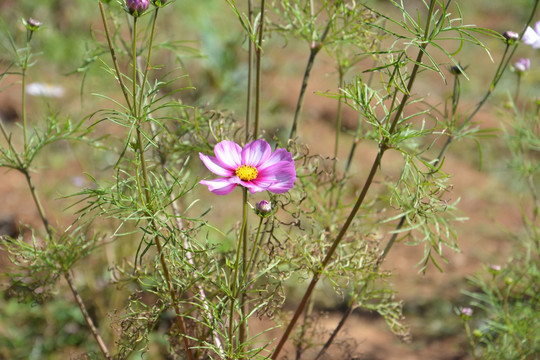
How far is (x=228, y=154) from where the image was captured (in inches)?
37.3

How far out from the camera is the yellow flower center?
2.94 ft

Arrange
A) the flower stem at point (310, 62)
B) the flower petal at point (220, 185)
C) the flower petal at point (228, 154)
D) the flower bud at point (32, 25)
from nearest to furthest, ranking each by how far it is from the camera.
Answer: the flower petal at point (220, 185) → the flower petal at point (228, 154) → the flower bud at point (32, 25) → the flower stem at point (310, 62)

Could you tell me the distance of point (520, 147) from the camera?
5.78 ft

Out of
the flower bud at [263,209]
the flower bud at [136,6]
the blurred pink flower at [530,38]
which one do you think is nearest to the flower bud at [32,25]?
the flower bud at [136,6]

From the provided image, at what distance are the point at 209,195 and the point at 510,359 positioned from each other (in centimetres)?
180

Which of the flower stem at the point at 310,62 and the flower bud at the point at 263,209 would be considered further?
the flower stem at the point at 310,62

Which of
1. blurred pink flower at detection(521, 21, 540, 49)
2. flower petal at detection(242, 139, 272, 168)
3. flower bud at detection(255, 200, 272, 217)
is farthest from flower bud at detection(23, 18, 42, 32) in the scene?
blurred pink flower at detection(521, 21, 540, 49)

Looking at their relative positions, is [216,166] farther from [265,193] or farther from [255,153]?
[265,193]

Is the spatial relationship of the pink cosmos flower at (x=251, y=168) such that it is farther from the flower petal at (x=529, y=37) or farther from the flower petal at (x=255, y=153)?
the flower petal at (x=529, y=37)

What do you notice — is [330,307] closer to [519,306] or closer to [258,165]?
[519,306]

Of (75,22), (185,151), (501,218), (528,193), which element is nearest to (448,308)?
(501,218)

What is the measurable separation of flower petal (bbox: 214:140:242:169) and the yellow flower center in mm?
20

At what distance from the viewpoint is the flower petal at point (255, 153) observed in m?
0.96

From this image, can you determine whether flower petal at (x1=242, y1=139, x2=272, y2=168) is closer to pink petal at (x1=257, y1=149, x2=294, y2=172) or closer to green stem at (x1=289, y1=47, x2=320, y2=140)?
pink petal at (x1=257, y1=149, x2=294, y2=172)
